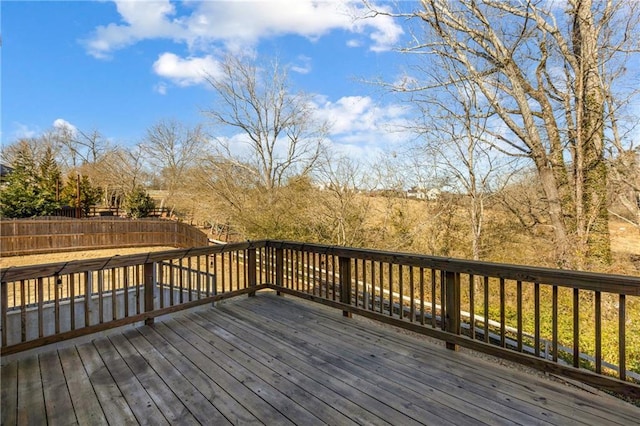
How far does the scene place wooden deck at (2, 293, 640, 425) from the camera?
1.82m

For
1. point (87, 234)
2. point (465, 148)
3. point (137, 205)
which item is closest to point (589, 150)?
point (465, 148)

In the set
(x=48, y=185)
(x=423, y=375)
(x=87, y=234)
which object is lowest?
(x=423, y=375)

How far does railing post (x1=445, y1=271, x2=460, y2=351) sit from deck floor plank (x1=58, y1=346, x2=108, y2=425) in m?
2.48

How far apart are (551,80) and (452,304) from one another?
6481 millimetres

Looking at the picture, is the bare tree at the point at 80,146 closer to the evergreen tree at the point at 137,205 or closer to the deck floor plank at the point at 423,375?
the evergreen tree at the point at 137,205

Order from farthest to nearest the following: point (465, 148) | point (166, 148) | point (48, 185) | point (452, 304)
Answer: point (166, 148)
point (48, 185)
point (465, 148)
point (452, 304)

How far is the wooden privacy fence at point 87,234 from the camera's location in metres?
11.9

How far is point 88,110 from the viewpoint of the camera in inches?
752

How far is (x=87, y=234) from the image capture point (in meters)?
13.4

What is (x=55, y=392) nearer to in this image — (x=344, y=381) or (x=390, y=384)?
(x=344, y=381)

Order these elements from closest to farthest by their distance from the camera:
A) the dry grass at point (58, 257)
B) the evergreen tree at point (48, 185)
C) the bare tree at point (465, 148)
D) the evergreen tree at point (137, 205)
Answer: the bare tree at point (465, 148) → the dry grass at point (58, 257) → the evergreen tree at point (48, 185) → the evergreen tree at point (137, 205)

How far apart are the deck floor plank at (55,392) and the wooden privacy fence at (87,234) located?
11489 millimetres

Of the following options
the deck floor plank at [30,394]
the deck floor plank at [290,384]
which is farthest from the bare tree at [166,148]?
the deck floor plank at [290,384]

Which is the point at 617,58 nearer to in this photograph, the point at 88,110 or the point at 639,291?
the point at 639,291
